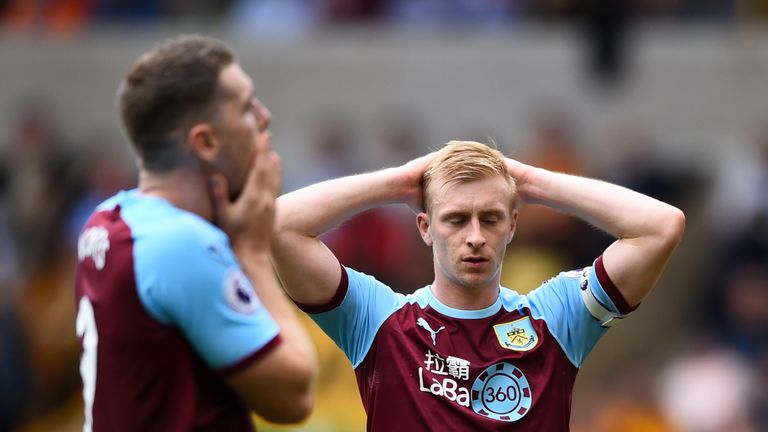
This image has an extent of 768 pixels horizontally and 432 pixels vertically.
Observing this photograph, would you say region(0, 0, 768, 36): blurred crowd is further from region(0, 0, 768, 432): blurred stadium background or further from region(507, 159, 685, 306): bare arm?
region(507, 159, 685, 306): bare arm

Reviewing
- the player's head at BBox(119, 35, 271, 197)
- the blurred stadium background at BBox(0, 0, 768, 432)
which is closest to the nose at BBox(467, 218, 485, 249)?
the player's head at BBox(119, 35, 271, 197)

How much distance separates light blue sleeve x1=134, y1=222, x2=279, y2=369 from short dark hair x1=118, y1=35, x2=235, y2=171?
0.25 metres

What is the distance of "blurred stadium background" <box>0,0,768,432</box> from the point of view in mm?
11188

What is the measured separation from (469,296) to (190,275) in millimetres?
1460

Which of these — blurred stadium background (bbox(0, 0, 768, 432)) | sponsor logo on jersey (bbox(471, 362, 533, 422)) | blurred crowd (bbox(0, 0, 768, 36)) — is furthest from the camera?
blurred crowd (bbox(0, 0, 768, 36))

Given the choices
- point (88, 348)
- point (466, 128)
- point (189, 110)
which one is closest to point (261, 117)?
point (189, 110)

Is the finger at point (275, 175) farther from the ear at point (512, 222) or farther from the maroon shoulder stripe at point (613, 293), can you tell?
the maroon shoulder stripe at point (613, 293)

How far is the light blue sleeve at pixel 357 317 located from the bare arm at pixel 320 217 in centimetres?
8

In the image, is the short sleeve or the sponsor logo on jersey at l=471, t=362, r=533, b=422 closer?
the sponsor logo on jersey at l=471, t=362, r=533, b=422

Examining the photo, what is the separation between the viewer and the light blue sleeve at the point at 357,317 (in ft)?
15.9

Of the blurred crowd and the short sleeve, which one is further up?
the short sleeve

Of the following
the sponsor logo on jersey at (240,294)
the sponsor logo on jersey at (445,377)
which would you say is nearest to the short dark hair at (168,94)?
the sponsor logo on jersey at (240,294)

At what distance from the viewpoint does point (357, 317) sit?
485 cm

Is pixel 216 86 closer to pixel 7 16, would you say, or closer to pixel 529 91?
pixel 529 91
